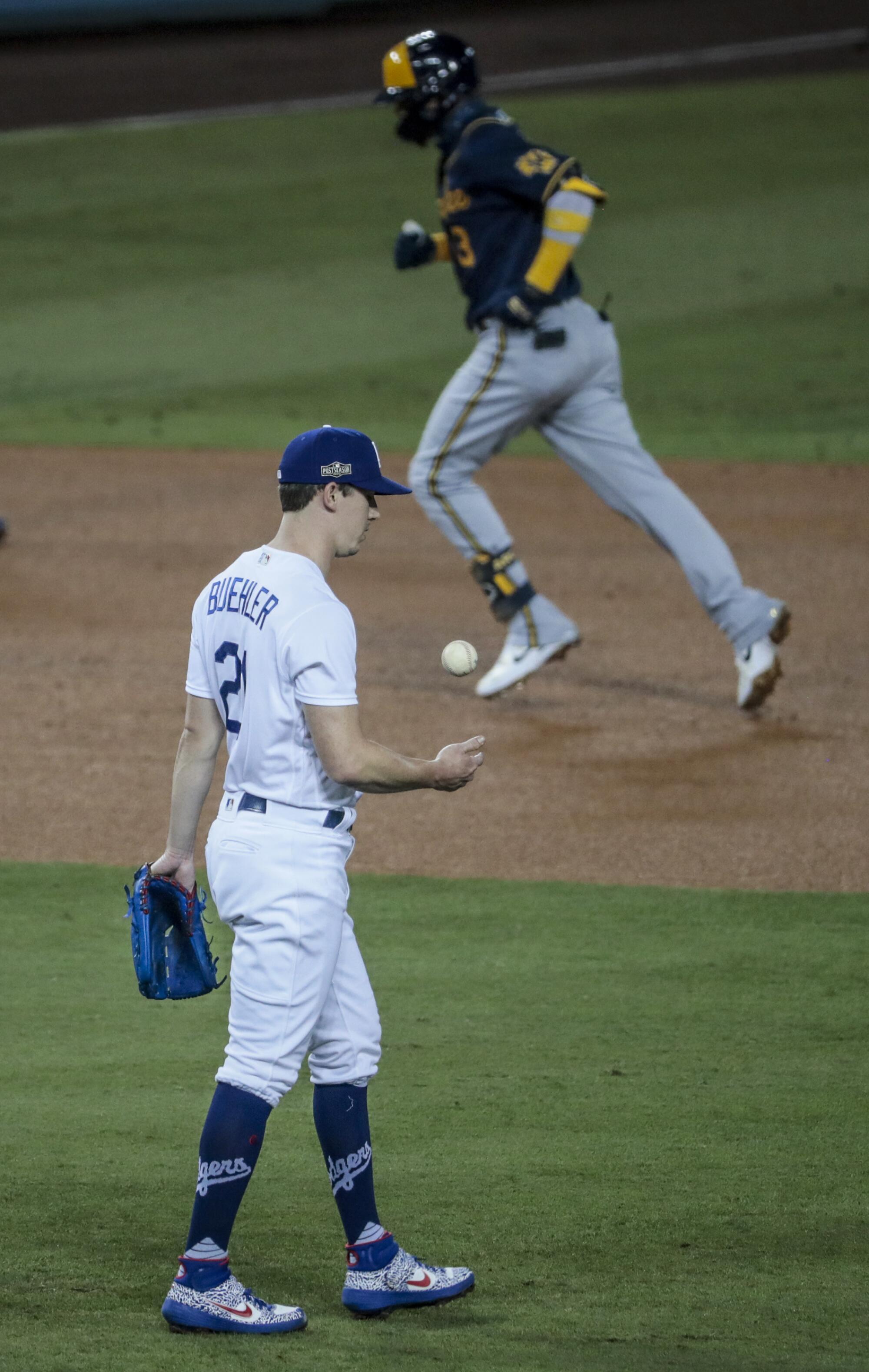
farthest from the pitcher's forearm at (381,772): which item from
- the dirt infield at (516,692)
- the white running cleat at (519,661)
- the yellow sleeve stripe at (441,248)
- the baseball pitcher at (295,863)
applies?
the yellow sleeve stripe at (441,248)

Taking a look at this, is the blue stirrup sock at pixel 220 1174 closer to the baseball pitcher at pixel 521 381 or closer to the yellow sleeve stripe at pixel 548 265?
the baseball pitcher at pixel 521 381

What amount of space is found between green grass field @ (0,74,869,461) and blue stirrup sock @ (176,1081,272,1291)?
10.3m

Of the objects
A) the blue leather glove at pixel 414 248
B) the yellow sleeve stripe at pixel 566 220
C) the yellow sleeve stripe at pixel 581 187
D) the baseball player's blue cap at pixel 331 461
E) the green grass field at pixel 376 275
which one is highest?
the baseball player's blue cap at pixel 331 461

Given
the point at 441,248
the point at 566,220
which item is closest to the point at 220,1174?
the point at 566,220

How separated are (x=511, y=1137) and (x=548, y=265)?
4454 millimetres

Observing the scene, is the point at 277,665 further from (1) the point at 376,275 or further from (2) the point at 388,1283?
(1) the point at 376,275

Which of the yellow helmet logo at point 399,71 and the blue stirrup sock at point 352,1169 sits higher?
the yellow helmet logo at point 399,71

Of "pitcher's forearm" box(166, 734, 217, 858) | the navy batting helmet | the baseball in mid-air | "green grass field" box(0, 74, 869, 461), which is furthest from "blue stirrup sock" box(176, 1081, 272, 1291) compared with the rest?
"green grass field" box(0, 74, 869, 461)

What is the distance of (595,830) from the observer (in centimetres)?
693

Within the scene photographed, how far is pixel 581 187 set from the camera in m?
8.00

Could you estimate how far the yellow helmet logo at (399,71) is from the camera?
7.98 m

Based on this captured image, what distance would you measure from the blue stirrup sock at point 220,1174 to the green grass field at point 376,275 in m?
10.3

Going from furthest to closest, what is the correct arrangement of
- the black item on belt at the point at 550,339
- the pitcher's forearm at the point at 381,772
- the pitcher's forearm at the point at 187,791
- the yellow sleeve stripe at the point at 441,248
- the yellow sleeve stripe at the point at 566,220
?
the yellow sleeve stripe at the point at 441,248 → the black item on belt at the point at 550,339 → the yellow sleeve stripe at the point at 566,220 → the pitcher's forearm at the point at 187,791 → the pitcher's forearm at the point at 381,772

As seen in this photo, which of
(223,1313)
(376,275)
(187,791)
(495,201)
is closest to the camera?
(223,1313)
